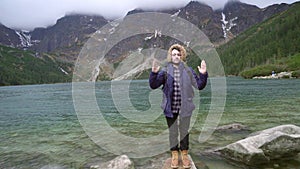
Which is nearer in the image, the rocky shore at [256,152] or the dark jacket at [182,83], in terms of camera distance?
the dark jacket at [182,83]

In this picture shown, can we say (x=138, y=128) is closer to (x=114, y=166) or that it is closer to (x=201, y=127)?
(x=201, y=127)

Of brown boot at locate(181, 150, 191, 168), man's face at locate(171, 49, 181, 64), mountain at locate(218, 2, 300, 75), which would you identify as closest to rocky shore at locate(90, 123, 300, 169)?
brown boot at locate(181, 150, 191, 168)

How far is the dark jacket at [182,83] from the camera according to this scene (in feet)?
23.3

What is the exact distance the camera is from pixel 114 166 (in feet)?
27.5

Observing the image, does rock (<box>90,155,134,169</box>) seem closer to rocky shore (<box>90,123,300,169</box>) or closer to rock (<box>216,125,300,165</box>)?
rocky shore (<box>90,123,300,169</box>)

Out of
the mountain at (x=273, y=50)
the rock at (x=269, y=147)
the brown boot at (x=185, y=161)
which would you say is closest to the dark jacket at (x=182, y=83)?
the brown boot at (x=185, y=161)

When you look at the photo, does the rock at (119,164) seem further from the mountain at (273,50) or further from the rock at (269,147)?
the mountain at (273,50)

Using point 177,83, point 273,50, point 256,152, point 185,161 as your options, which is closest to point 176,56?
point 177,83

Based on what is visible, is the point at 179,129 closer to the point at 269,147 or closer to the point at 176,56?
the point at 176,56

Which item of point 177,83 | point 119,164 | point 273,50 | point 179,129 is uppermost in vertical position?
point 177,83

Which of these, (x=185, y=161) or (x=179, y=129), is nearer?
(x=179, y=129)

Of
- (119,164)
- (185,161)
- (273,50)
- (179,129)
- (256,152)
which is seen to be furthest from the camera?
(273,50)

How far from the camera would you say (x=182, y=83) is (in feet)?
23.4

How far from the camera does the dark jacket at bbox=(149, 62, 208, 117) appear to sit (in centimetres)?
711
